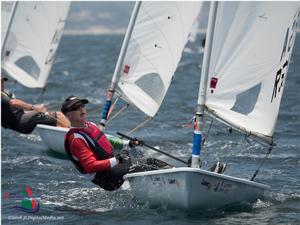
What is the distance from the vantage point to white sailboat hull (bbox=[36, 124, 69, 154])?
39.1ft

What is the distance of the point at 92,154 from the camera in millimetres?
7965

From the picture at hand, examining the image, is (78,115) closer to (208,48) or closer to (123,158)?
(123,158)

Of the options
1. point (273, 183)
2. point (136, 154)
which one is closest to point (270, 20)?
point (273, 183)

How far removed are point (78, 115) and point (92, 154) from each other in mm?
490

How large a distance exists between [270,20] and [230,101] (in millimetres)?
1003

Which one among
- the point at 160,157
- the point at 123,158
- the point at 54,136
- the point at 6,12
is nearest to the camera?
the point at 123,158

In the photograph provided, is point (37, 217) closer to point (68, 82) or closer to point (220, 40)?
point (220, 40)

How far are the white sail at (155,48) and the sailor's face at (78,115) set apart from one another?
374 cm

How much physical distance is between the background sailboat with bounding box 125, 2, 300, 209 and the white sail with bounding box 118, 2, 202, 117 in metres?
3.24

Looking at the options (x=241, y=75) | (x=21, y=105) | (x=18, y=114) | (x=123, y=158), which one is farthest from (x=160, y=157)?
(x=21, y=105)

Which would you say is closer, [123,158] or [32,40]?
[123,158]

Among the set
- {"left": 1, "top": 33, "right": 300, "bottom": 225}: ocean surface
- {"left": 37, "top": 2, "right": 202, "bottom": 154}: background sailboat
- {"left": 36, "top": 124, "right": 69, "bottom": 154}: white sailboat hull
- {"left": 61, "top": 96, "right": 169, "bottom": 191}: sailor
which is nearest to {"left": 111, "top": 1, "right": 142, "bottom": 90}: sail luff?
{"left": 37, "top": 2, "right": 202, "bottom": 154}: background sailboat

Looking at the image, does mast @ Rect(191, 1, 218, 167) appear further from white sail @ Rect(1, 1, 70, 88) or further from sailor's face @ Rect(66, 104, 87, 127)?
white sail @ Rect(1, 1, 70, 88)

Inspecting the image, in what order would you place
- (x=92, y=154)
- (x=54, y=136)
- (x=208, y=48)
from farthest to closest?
(x=54, y=136) → (x=208, y=48) → (x=92, y=154)
